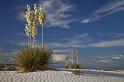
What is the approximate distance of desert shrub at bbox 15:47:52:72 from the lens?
17.0 metres

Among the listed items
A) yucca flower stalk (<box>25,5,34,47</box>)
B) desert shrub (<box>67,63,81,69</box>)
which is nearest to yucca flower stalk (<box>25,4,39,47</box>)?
yucca flower stalk (<box>25,5,34,47</box>)

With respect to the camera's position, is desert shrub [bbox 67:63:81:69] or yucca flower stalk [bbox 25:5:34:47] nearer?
yucca flower stalk [bbox 25:5:34:47]

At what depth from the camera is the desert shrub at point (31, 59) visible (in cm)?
1697

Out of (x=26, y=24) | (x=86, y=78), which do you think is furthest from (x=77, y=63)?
(x=86, y=78)

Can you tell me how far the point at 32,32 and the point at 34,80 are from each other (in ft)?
28.4

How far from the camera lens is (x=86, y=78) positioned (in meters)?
13.9

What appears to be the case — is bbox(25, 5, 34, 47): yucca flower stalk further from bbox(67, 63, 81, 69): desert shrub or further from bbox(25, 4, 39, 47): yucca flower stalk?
bbox(67, 63, 81, 69): desert shrub

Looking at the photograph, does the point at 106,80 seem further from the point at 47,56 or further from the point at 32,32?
the point at 32,32

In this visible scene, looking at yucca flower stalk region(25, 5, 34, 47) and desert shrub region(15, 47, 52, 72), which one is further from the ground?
yucca flower stalk region(25, 5, 34, 47)

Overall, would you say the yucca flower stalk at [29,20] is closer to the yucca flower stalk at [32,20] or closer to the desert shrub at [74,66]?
the yucca flower stalk at [32,20]

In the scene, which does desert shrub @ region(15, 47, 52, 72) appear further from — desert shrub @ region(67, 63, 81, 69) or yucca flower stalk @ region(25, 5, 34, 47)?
desert shrub @ region(67, 63, 81, 69)

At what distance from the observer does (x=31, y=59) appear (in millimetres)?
16969

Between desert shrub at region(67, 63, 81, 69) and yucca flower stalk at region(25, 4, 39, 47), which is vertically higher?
yucca flower stalk at region(25, 4, 39, 47)

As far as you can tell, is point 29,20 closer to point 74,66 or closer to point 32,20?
point 32,20
